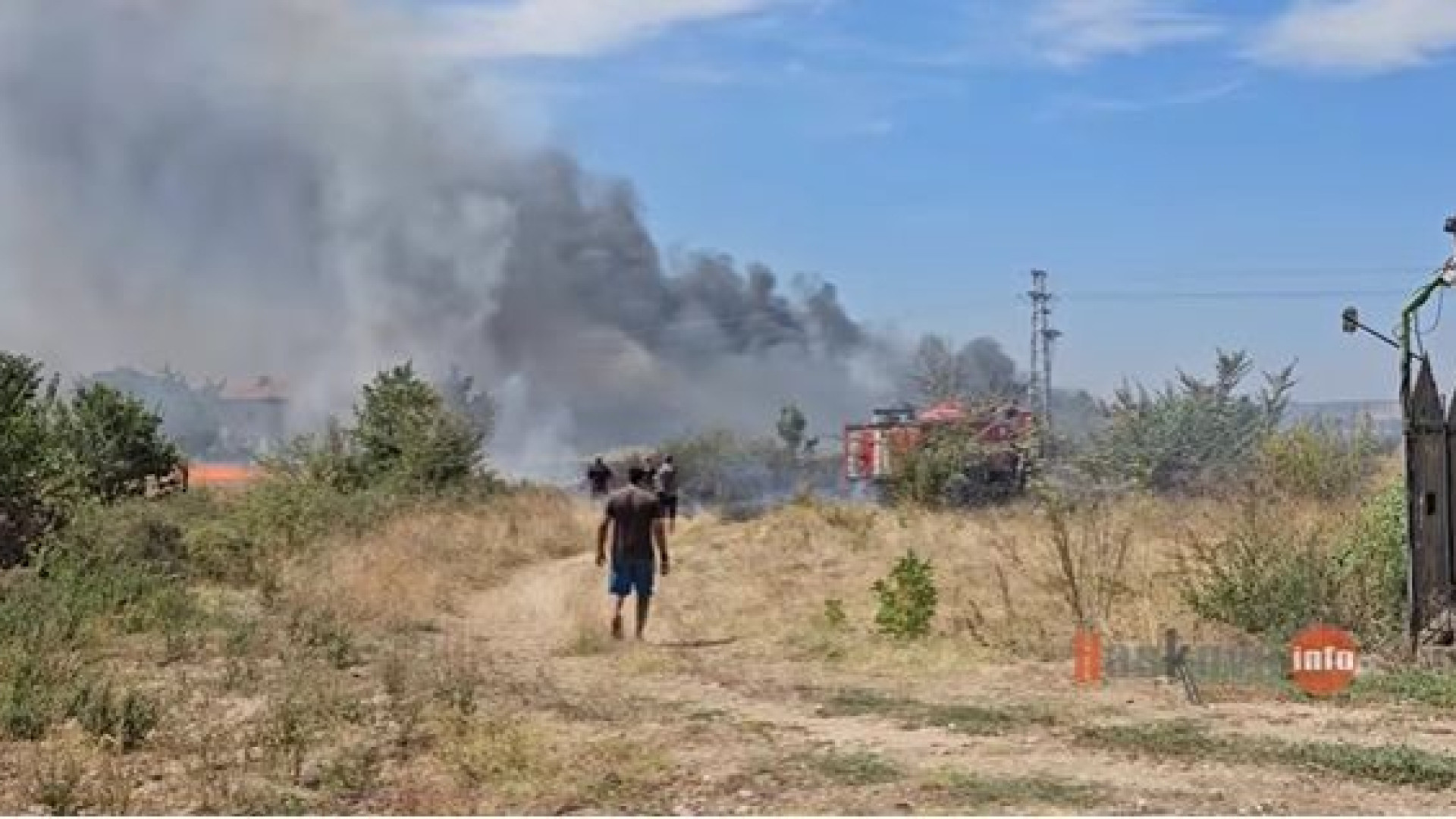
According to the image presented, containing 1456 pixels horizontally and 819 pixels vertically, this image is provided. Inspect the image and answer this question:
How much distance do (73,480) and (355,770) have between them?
15.4 metres

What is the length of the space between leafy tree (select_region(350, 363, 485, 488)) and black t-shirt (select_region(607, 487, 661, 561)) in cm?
1567

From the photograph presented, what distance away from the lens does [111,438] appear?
25.8m

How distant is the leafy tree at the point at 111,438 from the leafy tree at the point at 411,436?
4848 mm

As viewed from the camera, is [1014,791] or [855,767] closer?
[1014,791]

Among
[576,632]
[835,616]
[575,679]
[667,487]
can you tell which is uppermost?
[667,487]

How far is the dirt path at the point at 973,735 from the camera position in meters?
7.53

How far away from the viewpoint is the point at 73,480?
2197cm

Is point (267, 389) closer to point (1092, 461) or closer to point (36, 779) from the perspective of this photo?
point (1092, 461)

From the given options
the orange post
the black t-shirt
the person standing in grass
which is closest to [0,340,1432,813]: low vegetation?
the orange post

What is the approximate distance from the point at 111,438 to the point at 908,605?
16750mm

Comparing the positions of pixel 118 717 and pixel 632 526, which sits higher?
pixel 632 526

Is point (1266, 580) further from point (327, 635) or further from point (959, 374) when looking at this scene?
point (959, 374)

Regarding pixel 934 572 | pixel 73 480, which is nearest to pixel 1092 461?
pixel 934 572

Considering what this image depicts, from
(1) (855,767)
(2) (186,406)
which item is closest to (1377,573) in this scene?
(1) (855,767)
